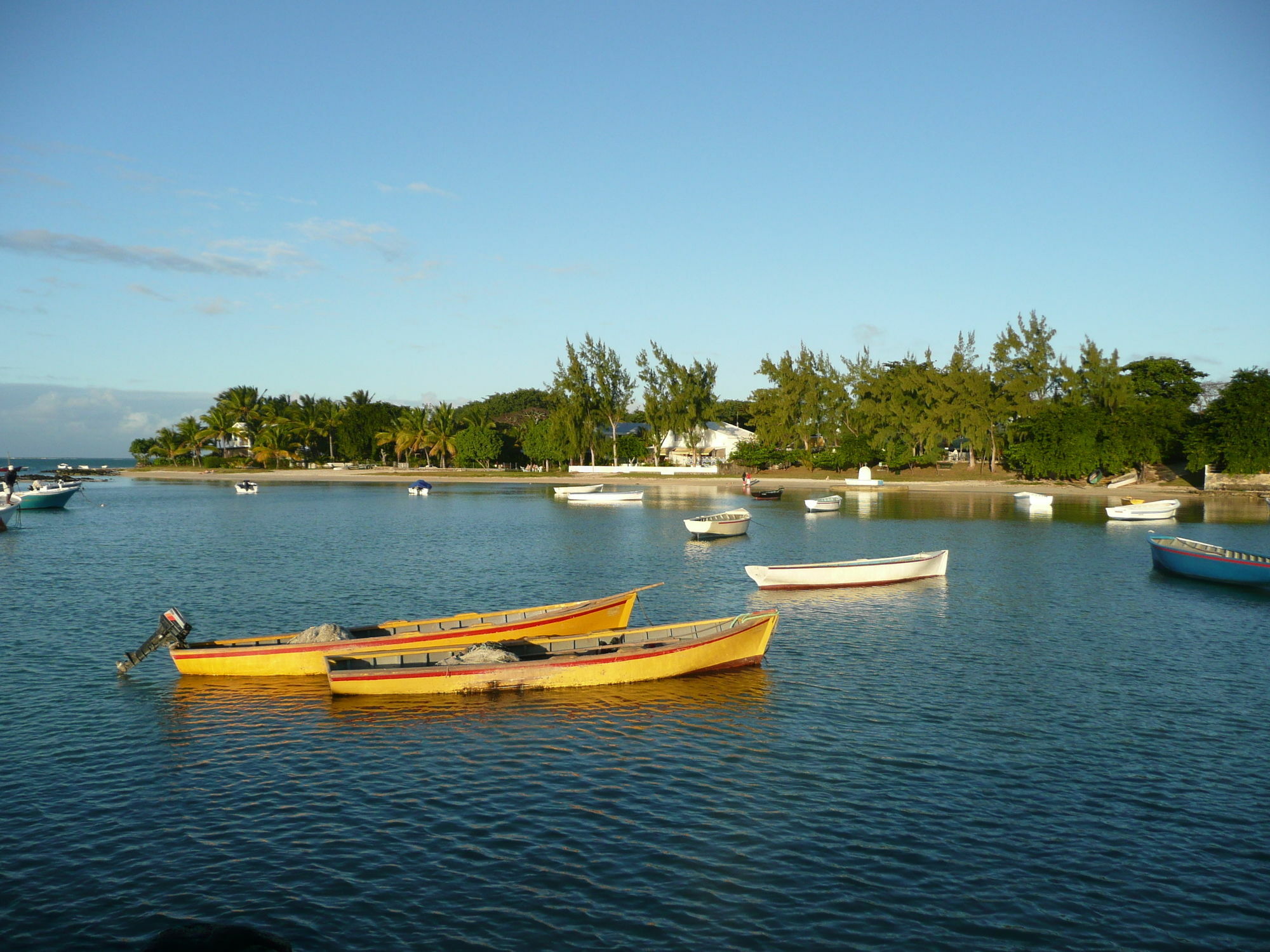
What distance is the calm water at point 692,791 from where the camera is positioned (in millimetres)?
12367

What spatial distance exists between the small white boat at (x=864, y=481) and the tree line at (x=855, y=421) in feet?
29.3

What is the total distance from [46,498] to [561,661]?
8829cm

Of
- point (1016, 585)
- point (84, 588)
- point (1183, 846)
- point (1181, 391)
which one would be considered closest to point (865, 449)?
point (1181, 391)

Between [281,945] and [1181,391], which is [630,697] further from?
[1181,391]

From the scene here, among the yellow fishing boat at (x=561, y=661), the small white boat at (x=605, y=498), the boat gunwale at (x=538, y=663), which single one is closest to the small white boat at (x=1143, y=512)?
the small white boat at (x=605, y=498)

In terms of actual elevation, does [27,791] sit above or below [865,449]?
below

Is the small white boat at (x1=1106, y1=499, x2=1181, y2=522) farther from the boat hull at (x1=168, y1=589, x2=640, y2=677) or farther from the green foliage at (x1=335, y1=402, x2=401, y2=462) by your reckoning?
the green foliage at (x1=335, y1=402, x2=401, y2=462)

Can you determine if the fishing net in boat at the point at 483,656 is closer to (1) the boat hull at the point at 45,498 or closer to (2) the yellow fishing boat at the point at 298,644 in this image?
(2) the yellow fishing boat at the point at 298,644

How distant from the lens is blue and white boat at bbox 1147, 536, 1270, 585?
38156 mm

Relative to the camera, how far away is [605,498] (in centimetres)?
9481

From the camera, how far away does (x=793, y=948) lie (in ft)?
37.8

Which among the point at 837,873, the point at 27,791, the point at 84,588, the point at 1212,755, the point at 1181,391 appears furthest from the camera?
the point at 1181,391

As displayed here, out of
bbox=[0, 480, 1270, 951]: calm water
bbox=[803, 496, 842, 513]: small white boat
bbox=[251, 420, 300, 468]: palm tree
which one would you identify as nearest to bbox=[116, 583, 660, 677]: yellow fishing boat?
bbox=[0, 480, 1270, 951]: calm water

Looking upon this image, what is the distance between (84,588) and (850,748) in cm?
3631
